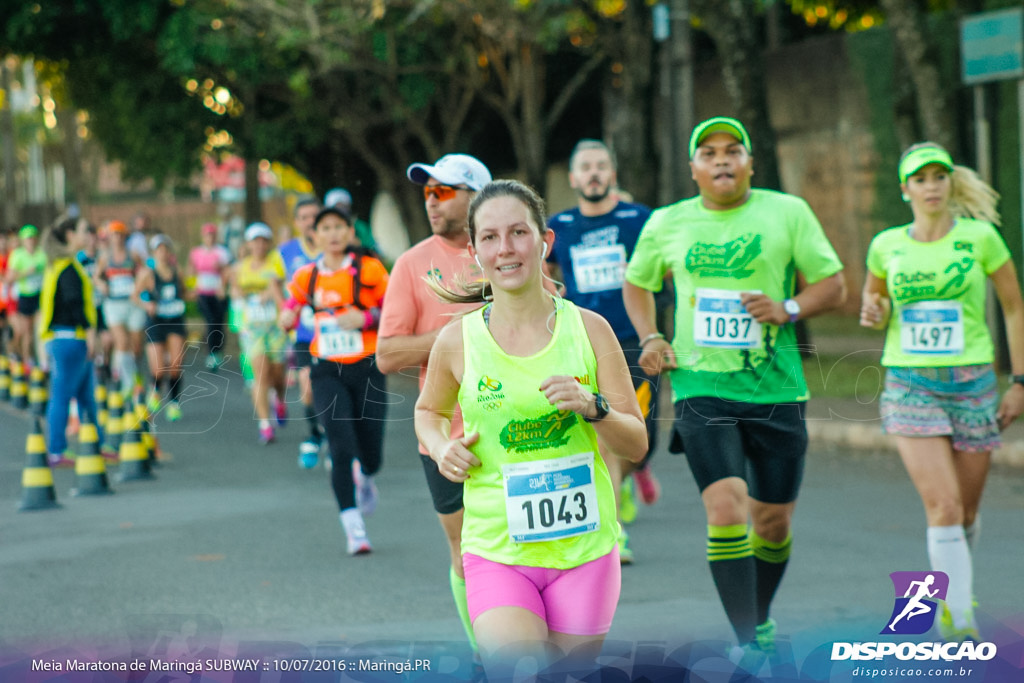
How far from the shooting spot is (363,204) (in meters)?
29.1

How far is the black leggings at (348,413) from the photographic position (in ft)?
26.2

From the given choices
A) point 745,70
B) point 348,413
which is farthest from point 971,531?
point 745,70

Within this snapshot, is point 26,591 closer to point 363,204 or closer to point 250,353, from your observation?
point 250,353

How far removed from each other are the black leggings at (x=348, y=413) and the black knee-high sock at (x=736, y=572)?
9.86 feet

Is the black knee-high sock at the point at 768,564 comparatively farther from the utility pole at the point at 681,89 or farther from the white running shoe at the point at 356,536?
the utility pole at the point at 681,89

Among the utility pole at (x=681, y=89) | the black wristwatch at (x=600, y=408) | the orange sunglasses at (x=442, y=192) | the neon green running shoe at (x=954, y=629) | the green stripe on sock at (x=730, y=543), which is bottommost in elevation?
the neon green running shoe at (x=954, y=629)

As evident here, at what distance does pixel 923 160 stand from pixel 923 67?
934 centimetres

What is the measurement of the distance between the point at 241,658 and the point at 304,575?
183 centimetres

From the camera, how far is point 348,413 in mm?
8156

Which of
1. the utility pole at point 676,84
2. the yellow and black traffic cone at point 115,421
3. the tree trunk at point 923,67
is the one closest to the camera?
→ the yellow and black traffic cone at point 115,421

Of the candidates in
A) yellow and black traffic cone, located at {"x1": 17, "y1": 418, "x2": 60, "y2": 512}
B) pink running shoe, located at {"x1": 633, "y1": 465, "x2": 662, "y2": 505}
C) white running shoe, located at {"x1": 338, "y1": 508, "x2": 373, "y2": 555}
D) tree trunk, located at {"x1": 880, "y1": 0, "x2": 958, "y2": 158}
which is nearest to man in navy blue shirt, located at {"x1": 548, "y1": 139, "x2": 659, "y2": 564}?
pink running shoe, located at {"x1": 633, "y1": 465, "x2": 662, "y2": 505}

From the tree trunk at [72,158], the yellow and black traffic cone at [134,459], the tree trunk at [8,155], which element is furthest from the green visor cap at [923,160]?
the tree trunk at [72,158]

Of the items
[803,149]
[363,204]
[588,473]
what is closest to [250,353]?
[588,473]

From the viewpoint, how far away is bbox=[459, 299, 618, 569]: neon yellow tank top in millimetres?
3789
